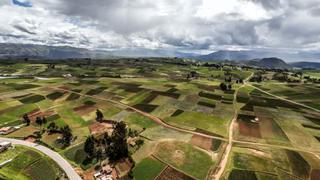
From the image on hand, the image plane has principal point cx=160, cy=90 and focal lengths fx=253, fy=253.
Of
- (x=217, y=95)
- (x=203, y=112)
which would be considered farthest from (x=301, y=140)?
(x=217, y=95)

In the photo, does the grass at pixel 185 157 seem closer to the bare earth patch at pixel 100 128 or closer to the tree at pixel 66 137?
the bare earth patch at pixel 100 128

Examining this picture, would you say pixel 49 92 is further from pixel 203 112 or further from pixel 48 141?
pixel 203 112

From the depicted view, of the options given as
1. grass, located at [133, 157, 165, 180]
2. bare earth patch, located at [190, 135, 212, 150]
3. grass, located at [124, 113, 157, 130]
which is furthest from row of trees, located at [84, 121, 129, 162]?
bare earth patch, located at [190, 135, 212, 150]

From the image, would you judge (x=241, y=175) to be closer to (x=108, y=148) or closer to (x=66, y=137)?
(x=108, y=148)

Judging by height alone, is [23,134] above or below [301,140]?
below

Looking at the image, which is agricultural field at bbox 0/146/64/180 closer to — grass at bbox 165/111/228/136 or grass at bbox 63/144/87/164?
grass at bbox 63/144/87/164

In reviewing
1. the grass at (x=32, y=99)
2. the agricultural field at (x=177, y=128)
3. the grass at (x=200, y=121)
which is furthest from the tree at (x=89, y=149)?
the grass at (x=32, y=99)

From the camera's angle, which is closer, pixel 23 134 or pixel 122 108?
pixel 23 134
